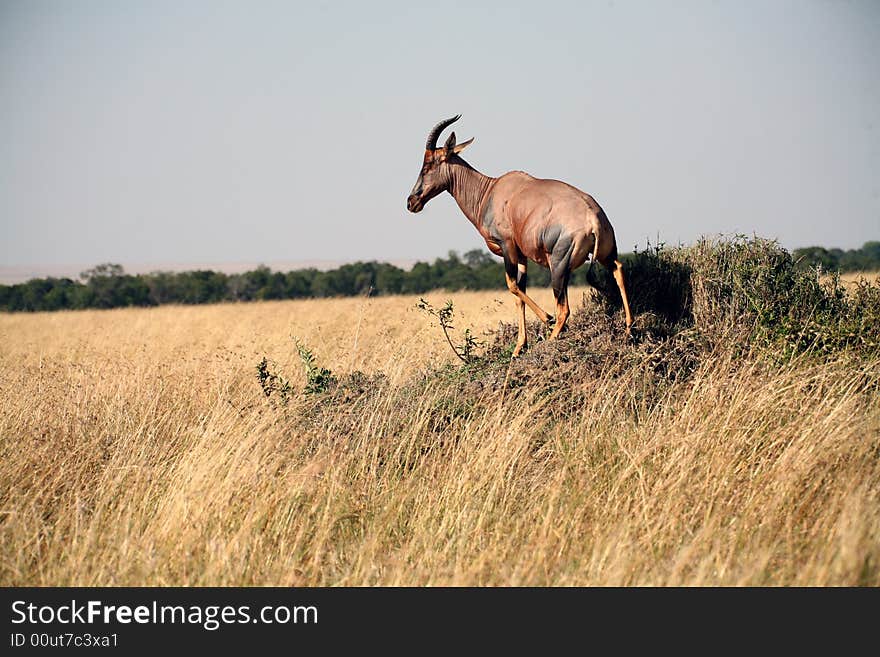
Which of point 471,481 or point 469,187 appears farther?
point 469,187

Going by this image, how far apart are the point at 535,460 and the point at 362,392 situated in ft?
6.76

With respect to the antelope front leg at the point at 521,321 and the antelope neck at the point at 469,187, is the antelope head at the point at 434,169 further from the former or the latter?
the antelope front leg at the point at 521,321

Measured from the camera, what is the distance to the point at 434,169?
8.55 metres

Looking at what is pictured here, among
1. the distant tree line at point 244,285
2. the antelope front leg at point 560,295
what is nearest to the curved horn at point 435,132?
the antelope front leg at point 560,295

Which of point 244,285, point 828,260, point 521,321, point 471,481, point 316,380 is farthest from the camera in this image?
point 244,285

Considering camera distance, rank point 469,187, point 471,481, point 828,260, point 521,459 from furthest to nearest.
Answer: point 828,260 < point 469,187 < point 521,459 < point 471,481

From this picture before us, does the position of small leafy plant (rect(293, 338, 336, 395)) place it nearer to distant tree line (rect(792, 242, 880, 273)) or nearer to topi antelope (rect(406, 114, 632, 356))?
topi antelope (rect(406, 114, 632, 356))

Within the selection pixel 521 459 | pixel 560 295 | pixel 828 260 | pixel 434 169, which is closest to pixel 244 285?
pixel 828 260

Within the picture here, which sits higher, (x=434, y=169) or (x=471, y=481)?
(x=434, y=169)

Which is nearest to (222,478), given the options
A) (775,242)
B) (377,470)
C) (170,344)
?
(377,470)

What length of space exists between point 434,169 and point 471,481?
3.83 meters

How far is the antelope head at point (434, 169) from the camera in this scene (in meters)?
8.38

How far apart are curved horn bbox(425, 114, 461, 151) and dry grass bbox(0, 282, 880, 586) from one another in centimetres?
219

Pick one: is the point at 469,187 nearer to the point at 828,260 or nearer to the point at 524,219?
the point at 524,219
